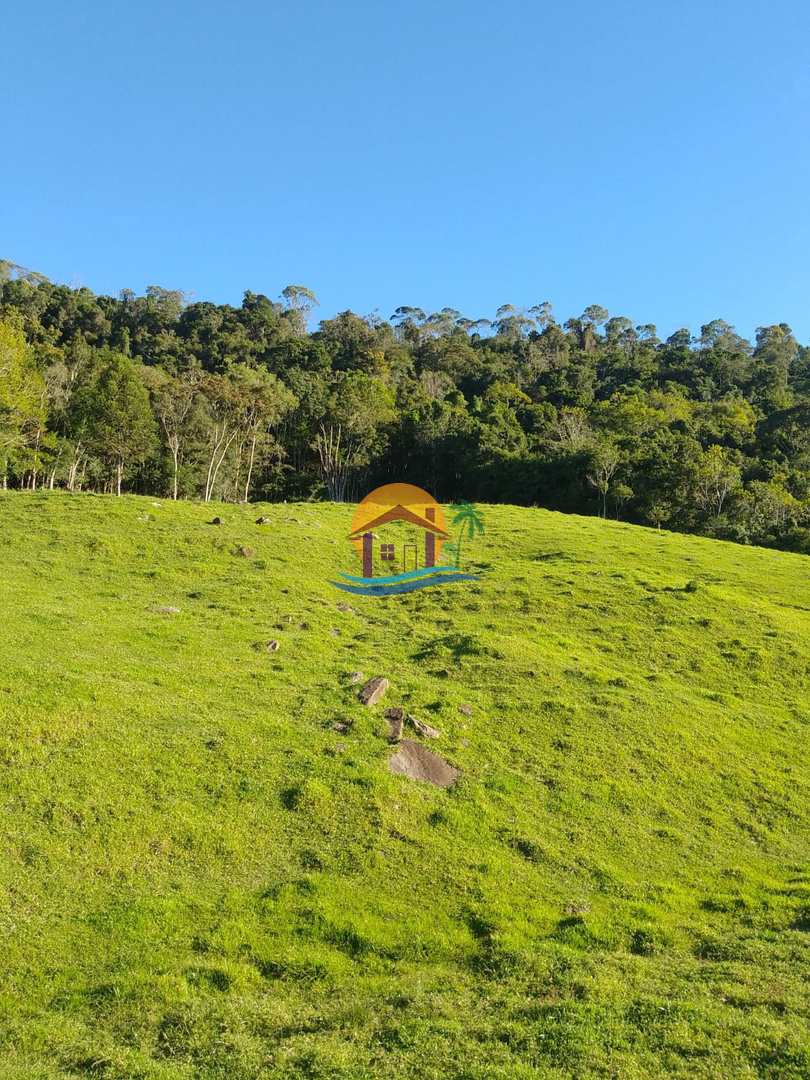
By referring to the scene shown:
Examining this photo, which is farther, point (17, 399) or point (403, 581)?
point (17, 399)

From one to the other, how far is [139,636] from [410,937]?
42.5 feet

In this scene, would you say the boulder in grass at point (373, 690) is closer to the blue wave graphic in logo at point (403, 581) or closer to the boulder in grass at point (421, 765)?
the boulder in grass at point (421, 765)

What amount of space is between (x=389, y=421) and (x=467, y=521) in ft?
133

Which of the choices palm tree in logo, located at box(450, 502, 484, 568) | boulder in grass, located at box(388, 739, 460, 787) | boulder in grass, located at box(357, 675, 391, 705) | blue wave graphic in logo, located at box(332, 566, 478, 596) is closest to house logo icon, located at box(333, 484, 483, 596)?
blue wave graphic in logo, located at box(332, 566, 478, 596)

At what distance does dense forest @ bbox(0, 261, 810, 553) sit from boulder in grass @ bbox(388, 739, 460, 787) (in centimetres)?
4235

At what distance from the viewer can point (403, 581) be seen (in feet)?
108

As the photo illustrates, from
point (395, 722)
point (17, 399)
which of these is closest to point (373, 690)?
point (395, 722)

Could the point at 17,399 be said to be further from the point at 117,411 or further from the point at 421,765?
the point at 421,765

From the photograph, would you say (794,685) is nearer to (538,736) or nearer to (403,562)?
(538,736)

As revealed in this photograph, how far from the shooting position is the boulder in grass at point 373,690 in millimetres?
17789

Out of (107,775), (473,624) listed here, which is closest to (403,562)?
(473,624)

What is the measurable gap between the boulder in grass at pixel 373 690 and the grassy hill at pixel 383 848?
50 cm

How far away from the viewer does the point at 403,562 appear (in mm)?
36094

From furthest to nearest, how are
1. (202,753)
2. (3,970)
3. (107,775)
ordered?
(202,753)
(107,775)
(3,970)
